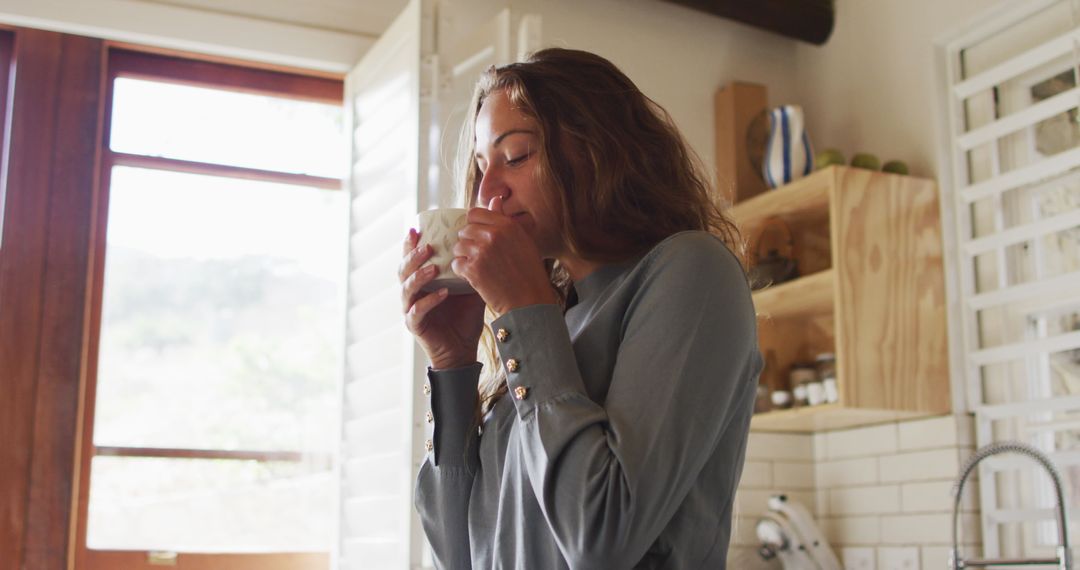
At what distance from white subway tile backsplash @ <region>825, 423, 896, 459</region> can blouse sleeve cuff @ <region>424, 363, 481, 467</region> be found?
83.2 inches

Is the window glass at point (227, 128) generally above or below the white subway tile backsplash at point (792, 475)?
above

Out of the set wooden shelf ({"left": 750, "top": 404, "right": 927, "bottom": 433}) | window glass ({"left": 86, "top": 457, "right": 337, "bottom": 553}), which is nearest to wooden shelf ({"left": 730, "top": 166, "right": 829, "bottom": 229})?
wooden shelf ({"left": 750, "top": 404, "right": 927, "bottom": 433})

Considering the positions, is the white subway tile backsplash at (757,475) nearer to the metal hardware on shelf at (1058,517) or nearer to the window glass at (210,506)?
the metal hardware on shelf at (1058,517)

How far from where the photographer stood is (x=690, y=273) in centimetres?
92

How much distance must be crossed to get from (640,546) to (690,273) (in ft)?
0.70

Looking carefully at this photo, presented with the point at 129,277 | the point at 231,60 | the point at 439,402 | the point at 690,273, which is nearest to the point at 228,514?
the point at 129,277

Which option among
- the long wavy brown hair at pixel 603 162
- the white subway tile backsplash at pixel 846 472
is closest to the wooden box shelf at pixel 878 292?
the white subway tile backsplash at pixel 846 472

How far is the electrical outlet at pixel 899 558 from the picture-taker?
2869mm

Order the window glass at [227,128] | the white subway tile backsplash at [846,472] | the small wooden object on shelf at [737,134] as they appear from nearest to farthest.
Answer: the window glass at [227,128] → the white subway tile backsplash at [846,472] → the small wooden object on shelf at [737,134]

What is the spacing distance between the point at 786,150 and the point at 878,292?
47 centimetres

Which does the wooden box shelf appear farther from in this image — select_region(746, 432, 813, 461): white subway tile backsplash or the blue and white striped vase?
select_region(746, 432, 813, 461): white subway tile backsplash

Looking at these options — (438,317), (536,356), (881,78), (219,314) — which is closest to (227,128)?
(219,314)

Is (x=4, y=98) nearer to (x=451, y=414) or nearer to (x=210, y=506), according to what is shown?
(x=210, y=506)

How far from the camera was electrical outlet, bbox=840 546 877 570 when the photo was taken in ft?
9.87
